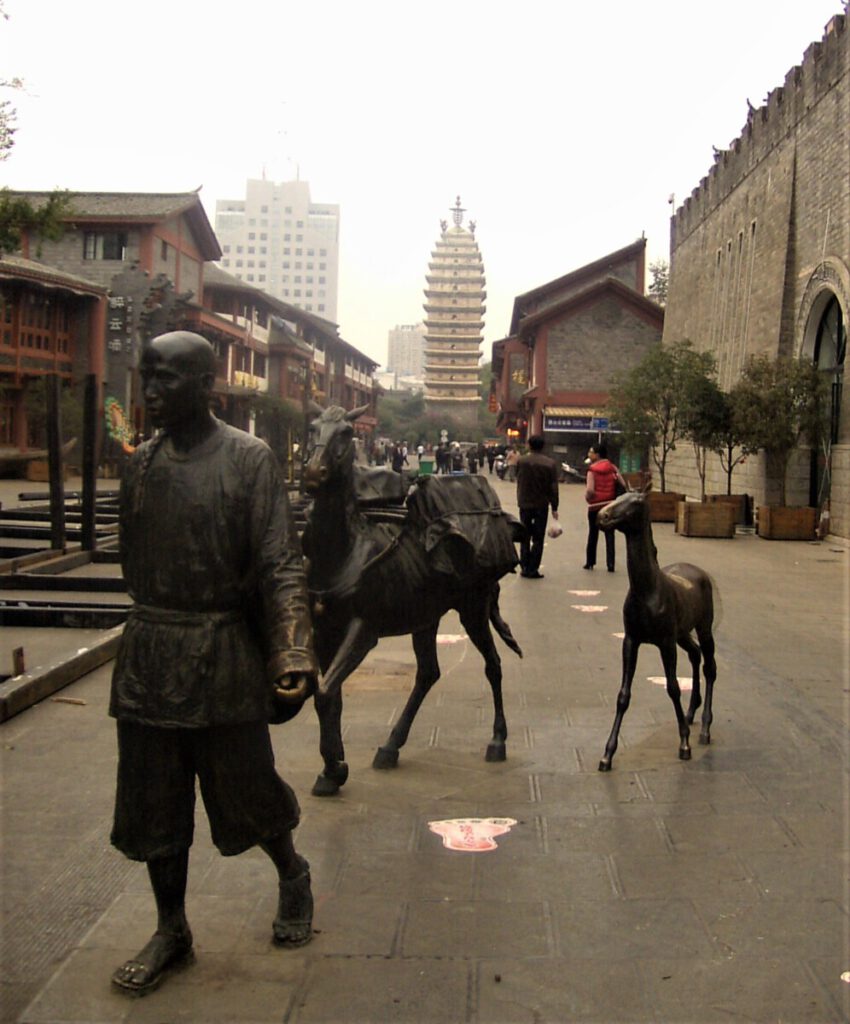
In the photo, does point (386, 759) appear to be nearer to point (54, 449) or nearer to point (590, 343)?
point (54, 449)

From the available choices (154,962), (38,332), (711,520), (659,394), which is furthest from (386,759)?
(38,332)

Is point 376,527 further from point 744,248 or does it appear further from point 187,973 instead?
point 744,248

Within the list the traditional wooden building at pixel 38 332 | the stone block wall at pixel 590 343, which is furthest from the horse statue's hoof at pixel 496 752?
the stone block wall at pixel 590 343

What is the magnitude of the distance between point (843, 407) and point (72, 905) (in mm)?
15853

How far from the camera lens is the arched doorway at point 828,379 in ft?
59.1

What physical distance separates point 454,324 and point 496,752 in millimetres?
90309

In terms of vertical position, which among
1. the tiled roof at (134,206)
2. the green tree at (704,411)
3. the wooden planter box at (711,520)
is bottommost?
the wooden planter box at (711,520)

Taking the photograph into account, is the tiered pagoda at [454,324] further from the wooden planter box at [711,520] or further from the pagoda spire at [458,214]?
the wooden planter box at [711,520]

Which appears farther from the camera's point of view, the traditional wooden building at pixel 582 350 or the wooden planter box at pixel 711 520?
the traditional wooden building at pixel 582 350

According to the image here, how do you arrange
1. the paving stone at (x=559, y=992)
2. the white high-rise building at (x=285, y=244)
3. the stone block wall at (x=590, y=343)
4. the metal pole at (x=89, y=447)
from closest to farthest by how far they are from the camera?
the paving stone at (x=559, y=992) < the metal pole at (x=89, y=447) < the stone block wall at (x=590, y=343) < the white high-rise building at (x=285, y=244)

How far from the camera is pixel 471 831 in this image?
14.8 feet

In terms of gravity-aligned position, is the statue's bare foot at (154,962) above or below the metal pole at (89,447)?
below

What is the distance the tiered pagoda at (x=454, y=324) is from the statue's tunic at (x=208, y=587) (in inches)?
3447

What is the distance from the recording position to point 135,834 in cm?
329
